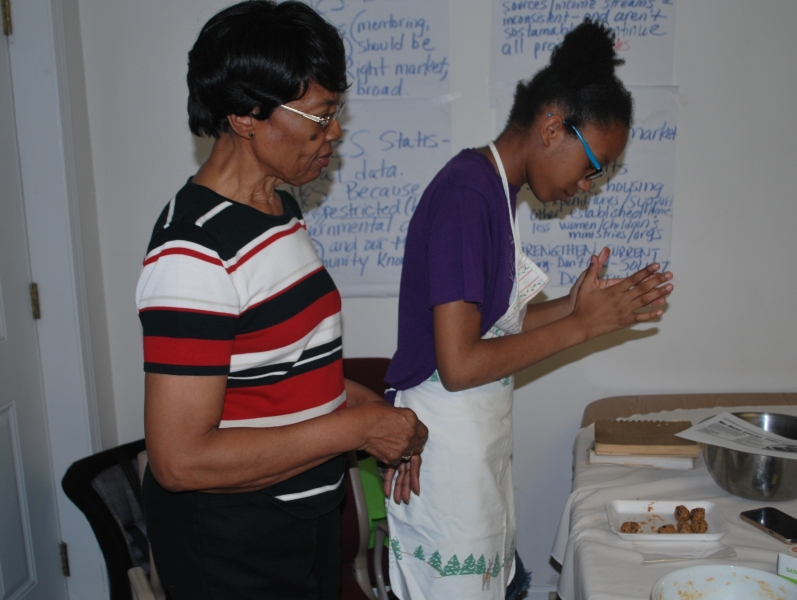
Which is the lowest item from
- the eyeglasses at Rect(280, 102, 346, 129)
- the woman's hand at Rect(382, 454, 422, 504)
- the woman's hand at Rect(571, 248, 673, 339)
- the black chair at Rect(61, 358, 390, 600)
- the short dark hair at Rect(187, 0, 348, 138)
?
the black chair at Rect(61, 358, 390, 600)

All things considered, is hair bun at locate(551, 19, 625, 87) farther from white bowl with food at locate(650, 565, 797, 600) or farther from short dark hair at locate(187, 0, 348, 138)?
white bowl with food at locate(650, 565, 797, 600)

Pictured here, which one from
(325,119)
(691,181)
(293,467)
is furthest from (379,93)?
(293,467)

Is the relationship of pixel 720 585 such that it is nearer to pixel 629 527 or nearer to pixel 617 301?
pixel 629 527

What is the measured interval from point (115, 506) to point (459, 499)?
80 centimetres

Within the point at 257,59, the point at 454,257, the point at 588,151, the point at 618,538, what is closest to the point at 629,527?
the point at 618,538

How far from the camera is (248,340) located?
2.86 ft

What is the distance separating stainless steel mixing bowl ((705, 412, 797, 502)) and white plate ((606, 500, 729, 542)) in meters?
0.09

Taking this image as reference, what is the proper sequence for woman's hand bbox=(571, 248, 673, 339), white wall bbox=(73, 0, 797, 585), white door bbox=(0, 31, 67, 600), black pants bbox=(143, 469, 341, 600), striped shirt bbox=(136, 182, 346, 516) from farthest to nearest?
white wall bbox=(73, 0, 797, 585) < white door bbox=(0, 31, 67, 600) < woman's hand bbox=(571, 248, 673, 339) < black pants bbox=(143, 469, 341, 600) < striped shirt bbox=(136, 182, 346, 516)

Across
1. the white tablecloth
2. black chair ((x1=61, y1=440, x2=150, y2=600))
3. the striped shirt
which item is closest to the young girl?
the white tablecloth

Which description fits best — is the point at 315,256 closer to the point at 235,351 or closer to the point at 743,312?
the point at 235,351

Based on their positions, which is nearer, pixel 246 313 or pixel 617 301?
pixel 246 313

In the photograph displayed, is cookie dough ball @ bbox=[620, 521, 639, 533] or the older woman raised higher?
the older woman

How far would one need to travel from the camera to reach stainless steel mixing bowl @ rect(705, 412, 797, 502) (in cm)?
124

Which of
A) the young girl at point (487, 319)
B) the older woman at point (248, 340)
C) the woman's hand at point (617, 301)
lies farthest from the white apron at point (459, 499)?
the older woman at point (248, 340)
